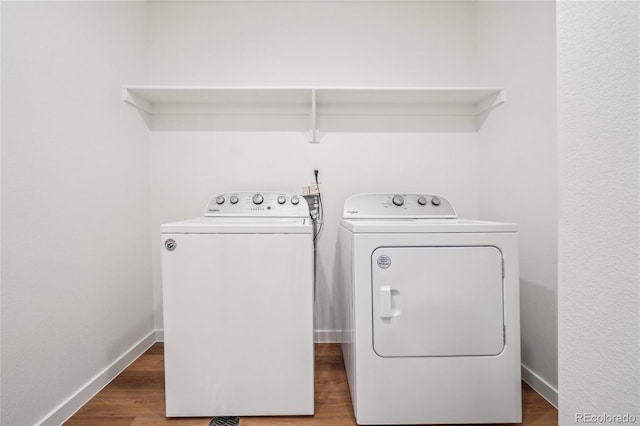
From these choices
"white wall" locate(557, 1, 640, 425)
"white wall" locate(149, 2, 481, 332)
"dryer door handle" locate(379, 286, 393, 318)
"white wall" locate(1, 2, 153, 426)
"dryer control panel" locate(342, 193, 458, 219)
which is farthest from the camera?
"white wall" locate(149, 2, 481, 332)

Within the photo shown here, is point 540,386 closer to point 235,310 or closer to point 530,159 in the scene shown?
point 530,159

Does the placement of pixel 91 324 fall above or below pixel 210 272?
below

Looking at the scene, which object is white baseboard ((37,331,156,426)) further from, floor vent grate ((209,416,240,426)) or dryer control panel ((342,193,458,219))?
dryer control panel ((342,193,458,219))

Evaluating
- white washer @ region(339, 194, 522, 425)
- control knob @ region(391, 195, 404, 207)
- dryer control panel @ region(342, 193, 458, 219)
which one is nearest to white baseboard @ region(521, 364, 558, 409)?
white washer @ region(339, 194, 522, 425)

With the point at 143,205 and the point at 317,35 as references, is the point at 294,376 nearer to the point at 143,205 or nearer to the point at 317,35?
the point at 143,205

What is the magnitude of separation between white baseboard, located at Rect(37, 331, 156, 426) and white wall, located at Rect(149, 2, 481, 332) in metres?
0.35

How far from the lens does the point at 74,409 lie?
1.29m

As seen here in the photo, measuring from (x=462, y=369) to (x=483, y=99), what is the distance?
1665mm

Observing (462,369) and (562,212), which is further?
(462,369)

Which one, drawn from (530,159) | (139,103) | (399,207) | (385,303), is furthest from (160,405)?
(530,159)

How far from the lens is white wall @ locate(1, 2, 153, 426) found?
3.45ft

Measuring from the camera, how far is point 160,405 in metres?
1.35

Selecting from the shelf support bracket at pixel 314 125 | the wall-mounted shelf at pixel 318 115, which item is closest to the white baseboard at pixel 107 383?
the wall-mounted shelf at pixel 318 115

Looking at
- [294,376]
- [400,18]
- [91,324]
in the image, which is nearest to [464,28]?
[400,18]
